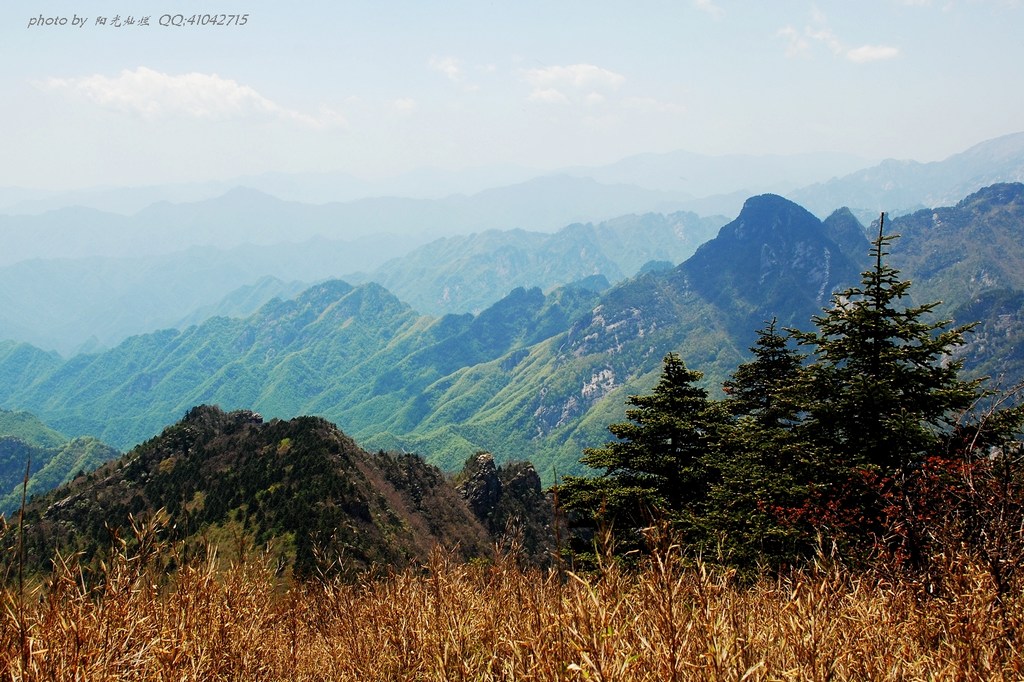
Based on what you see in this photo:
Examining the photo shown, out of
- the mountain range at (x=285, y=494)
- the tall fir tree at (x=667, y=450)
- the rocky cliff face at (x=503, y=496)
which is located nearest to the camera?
the tall fir tree at (x=667, y=450)

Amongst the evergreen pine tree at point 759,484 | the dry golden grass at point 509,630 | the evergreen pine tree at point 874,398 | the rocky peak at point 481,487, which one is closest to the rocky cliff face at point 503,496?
the rocky peak at point 481,487

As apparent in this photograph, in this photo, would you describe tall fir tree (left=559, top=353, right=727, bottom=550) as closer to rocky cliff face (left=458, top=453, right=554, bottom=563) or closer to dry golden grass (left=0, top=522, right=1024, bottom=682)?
dry golden grass (left=0, top=522, right=1024, bottom=682)

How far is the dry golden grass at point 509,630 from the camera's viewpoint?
178 inches

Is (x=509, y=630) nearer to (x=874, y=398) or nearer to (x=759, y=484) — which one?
(x=759, y=484)

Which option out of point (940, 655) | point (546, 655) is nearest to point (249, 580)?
point (546, 655)

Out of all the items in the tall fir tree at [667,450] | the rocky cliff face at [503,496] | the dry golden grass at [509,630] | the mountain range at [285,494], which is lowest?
the rocky cliff face at [503,496]

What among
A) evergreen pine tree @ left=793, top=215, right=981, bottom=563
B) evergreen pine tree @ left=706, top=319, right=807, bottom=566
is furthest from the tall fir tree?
evergreen pine tree @ left=793, top=215, right=981, bottom=563

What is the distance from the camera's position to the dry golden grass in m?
4.51

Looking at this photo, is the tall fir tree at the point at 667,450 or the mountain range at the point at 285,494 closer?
the tall fir tree at the point at 667,450

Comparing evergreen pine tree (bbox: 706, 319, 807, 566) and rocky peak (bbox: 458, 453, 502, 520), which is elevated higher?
evergreen pine tree (bbox: 706, 319, 807, 566)

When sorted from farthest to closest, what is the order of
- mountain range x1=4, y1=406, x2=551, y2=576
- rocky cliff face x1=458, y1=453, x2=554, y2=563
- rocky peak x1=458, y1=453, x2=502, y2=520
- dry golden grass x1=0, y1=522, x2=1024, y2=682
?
rocky peak x1=458, y1=453, x2=502, y2=520 < rocky cliff face x1=458, y1=453, x2=554, y2=563 < mountain range x1=4, y1=406, x2=551, y2=576 < dry golden grass x1=0, y1=522, x2=1024, y2=682

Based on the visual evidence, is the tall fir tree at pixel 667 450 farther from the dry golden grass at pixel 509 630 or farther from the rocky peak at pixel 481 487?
the rocky peak at pixel 481 487

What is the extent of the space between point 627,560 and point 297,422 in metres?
77.0

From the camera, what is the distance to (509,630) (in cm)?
653
